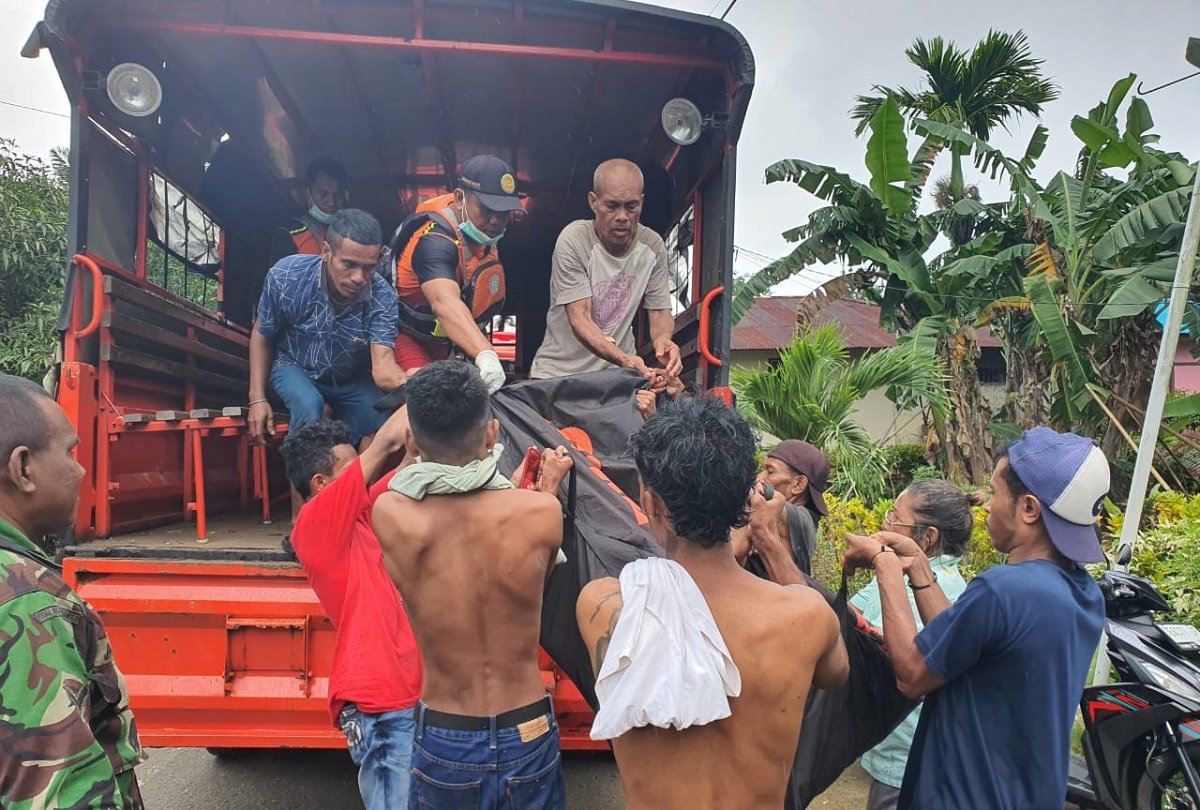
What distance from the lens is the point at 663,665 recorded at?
1309 mm

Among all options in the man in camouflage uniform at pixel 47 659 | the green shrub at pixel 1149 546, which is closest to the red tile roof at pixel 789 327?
the green shrub at pixel 1149 546

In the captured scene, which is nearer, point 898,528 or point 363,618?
point 363,618

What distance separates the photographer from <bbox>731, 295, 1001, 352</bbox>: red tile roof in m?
16.7

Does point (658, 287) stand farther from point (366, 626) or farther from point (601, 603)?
point (601, 603)

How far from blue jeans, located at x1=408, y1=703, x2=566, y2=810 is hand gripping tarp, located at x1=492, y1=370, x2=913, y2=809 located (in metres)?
0.23

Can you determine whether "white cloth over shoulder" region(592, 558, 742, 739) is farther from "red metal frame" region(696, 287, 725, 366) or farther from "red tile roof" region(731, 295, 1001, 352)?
"red tile roof" region(731, 295, 1001, 352)

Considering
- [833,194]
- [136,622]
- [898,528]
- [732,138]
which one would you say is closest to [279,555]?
[136,622]

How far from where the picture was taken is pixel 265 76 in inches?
167

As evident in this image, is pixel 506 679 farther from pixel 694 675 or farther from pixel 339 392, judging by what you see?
pixel 339 392

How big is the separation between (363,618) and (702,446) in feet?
4.27

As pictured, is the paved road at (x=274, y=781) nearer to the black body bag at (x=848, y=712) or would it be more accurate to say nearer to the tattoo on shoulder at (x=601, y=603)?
the black body bag at (x=848, y=712)

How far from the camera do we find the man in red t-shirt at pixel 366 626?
217cm

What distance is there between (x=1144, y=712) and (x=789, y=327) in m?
16.9

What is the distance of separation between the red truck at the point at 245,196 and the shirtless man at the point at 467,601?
78cm
